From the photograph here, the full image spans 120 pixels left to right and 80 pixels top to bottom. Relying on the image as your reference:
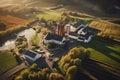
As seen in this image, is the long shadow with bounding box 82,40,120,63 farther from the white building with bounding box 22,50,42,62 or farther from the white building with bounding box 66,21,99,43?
the white building with bounding box 22,50,42,62

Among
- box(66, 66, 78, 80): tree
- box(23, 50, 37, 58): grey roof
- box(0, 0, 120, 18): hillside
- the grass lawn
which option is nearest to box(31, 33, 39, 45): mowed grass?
the grass lawn

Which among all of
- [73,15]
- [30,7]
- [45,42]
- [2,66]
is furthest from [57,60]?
[30,7]

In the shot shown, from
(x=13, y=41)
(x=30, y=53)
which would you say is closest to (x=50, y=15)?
(x=13, y=41)

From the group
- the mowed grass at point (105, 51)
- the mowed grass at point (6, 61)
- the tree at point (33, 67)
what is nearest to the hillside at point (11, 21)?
the mowed grass at point (6, 61)

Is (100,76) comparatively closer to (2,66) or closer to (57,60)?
(57,60)

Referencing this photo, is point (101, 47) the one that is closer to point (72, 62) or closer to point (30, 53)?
point (72, 62)
